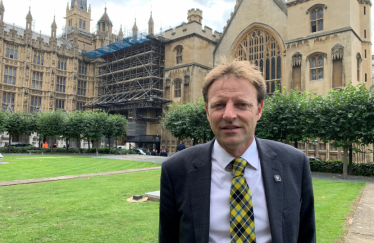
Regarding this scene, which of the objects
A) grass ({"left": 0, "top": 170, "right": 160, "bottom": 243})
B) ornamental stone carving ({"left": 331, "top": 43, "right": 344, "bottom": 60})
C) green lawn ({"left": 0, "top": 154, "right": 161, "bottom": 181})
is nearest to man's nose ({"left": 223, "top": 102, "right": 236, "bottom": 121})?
grass ({"left": 0, "top": 170, "right": 160, "bottom": 243})

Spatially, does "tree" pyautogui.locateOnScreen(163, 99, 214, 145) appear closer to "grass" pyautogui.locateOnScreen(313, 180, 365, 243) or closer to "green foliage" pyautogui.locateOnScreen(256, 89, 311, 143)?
"green foliage" pyautogui.locateOnScreen(256, 89, 311, 143)

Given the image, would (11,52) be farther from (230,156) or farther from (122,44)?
(230,156)

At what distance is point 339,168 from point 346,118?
14.6ft

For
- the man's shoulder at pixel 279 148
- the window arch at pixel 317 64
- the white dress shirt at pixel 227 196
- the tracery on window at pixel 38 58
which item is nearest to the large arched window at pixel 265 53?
the window arch at pixel 317 64

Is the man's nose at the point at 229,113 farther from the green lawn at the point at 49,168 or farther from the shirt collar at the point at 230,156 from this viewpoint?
the green lawn at the point at 49,168

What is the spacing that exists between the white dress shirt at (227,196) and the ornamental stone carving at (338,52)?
27966mm

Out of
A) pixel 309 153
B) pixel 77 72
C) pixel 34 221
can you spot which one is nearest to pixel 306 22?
pixel 309 153

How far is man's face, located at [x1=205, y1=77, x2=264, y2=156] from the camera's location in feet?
6.05

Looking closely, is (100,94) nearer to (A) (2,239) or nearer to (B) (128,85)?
(B) (128,85)

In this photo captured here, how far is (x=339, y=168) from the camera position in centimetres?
1830

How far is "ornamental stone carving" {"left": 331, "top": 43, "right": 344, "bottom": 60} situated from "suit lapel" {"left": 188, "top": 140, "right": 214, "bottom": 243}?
28094mm

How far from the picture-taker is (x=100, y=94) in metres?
49.4

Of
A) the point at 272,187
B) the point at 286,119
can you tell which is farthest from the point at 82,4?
the point at 272,187

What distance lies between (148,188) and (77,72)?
46893mm
